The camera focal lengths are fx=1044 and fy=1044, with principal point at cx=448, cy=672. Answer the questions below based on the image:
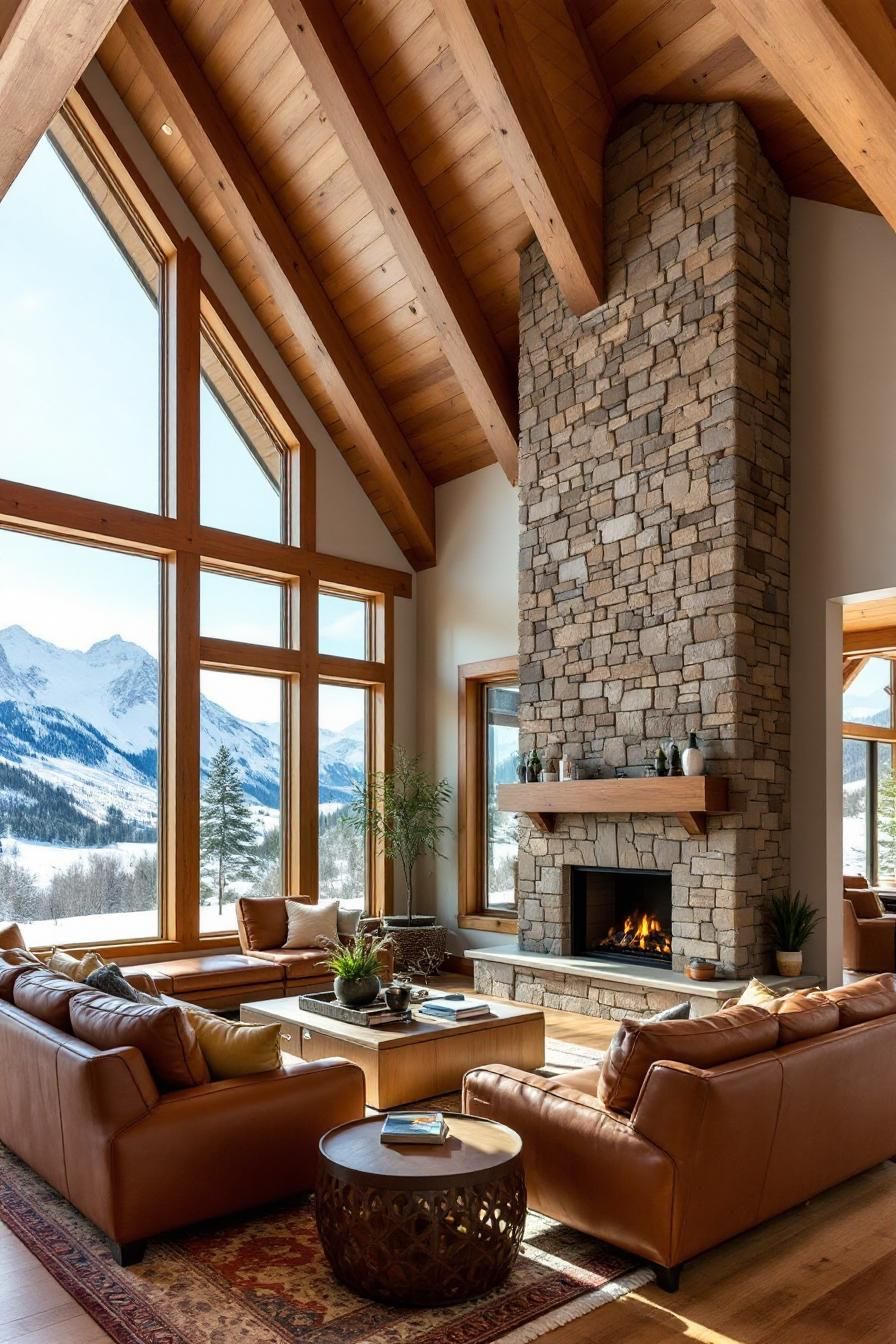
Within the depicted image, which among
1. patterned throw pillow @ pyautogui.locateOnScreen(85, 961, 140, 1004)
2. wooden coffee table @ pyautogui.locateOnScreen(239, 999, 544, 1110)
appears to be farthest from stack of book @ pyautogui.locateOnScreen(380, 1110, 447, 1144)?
patterned throw pillow @ pyautogui.locateOnScreen(85, 961, 140, 1004)

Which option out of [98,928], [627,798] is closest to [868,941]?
[627,798]

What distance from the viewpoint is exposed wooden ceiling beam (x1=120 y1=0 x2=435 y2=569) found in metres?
7.40

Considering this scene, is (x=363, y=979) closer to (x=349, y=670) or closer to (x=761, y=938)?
(x=761, y=938)

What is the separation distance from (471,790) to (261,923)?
2.37 metres

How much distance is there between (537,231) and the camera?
7062mm

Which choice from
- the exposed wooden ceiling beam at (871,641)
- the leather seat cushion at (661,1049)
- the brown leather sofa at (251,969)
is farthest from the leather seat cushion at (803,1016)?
the exposed wooden ceiling beam at (871,641)

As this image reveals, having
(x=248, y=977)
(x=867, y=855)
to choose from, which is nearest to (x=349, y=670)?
(x=248, y=977)

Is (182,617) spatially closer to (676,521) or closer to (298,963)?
(298,963)

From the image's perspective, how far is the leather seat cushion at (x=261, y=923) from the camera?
7.54m

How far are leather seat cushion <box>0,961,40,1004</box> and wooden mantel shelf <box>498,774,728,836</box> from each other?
3.75 m

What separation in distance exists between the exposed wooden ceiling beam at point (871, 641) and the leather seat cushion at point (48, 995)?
805cm

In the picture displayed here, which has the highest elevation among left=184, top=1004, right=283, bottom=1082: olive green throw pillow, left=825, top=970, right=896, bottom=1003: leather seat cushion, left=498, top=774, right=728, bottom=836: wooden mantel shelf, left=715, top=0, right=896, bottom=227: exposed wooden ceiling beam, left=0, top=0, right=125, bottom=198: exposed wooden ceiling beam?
left=715, top=0, right=896, bottom=227: exposed wooden ceiling beam

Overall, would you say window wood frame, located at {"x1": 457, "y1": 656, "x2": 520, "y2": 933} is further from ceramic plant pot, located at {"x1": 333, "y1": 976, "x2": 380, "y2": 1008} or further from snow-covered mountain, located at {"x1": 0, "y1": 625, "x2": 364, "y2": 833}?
ceramic plant pot, located at {"x1": 333, "y1": 976, "x2": 380, "y2": 1008}

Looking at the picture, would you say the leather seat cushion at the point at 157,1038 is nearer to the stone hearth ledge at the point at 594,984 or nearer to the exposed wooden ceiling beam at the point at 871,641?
the stone hearth ledge at the point at 594,984
